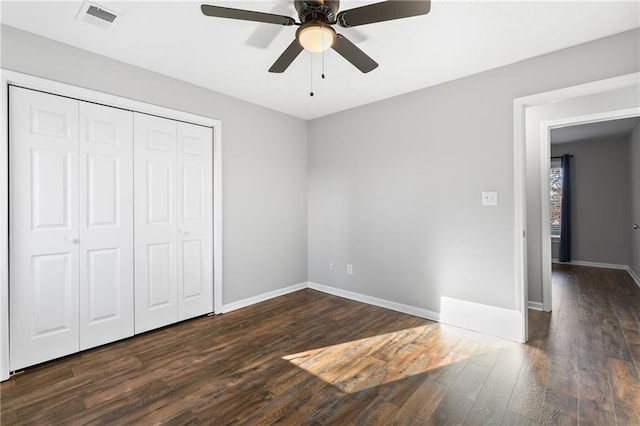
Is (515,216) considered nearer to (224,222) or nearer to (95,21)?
(224,222)

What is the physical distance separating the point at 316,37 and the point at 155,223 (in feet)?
7.52

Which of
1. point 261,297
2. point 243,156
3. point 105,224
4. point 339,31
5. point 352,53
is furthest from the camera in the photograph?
point 261,297

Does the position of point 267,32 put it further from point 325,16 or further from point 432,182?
point 432,182

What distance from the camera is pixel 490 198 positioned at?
112 inches

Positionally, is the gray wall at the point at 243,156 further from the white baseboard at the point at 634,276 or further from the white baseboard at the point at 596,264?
the white baseboard at the point at 596,264

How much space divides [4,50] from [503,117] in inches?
158

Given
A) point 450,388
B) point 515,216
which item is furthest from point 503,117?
point 450,388

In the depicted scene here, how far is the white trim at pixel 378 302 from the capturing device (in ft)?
10.7

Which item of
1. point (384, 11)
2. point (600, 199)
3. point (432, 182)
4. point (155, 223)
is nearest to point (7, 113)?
point (155, 223)

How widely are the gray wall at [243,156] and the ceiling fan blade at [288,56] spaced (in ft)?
4.79

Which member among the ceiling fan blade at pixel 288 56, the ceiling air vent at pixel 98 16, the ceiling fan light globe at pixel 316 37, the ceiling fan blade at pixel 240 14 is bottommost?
the ceiling fan light globe at pixel 316 37

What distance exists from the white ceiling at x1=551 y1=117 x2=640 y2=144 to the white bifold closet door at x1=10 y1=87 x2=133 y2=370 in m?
6.16

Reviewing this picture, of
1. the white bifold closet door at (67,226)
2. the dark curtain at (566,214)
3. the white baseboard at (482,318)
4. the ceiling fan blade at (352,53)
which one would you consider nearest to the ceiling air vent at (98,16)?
the white bifold closet door at (67,226)

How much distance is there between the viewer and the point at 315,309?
3.56 meters
